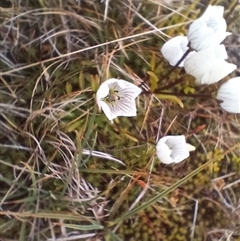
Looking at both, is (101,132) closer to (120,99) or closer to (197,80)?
(120,99)

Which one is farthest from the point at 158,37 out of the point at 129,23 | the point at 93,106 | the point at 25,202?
the point at 25,202

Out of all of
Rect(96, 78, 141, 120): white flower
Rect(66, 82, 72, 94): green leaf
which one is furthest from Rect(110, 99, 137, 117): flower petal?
Rect(66, 82, 72, 94): green leaf

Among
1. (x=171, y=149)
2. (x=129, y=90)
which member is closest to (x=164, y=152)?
(x=171, y=149)

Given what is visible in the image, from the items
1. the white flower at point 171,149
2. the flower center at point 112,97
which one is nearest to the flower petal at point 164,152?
the white flower at point 171,149

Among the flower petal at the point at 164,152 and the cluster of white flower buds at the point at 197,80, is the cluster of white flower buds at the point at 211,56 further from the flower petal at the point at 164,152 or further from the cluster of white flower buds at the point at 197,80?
the flower petal at the point at 164,152

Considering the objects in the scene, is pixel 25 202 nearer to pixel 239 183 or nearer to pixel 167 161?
pixel 167 161

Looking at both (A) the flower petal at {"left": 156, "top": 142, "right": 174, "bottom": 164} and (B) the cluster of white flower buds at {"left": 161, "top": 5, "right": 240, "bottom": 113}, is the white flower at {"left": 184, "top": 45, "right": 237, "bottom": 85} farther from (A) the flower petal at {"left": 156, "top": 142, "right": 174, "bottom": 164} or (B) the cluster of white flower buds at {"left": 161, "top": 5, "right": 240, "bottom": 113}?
(A) the flower petal at {"left": 156, "top": 142, "right": 174, "bottom": 164}
